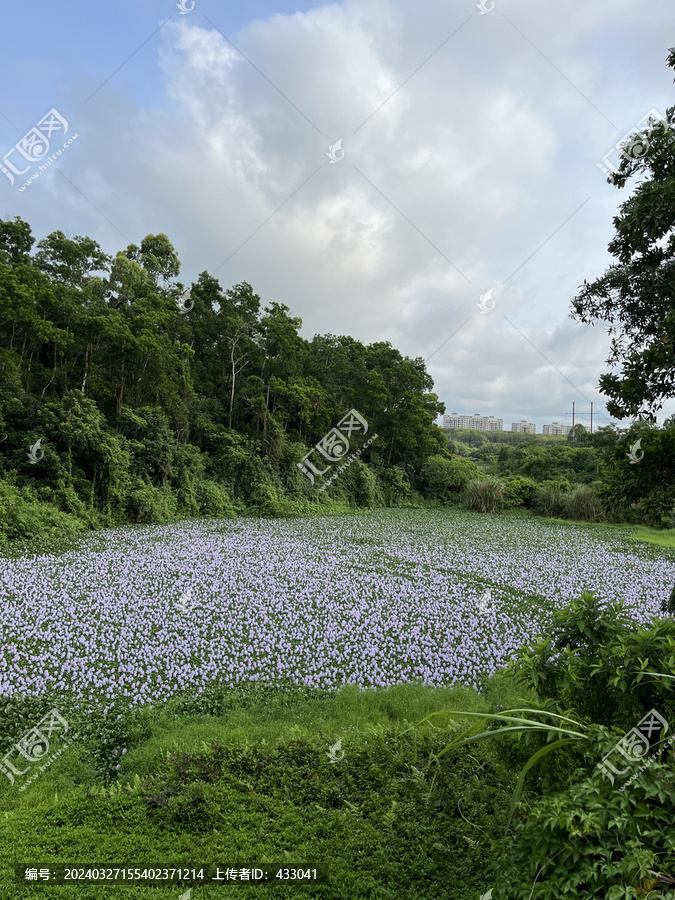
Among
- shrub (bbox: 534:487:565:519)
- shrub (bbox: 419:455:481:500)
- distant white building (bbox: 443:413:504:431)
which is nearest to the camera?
shrub (bbox: 534:487:565:519)

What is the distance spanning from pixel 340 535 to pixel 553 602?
7.57m

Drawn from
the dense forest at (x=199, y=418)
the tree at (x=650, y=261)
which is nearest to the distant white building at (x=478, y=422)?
the dense forest at (x=199, y=418)

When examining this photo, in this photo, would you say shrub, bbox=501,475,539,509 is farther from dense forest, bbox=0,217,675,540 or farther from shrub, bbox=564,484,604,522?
shrub, bbox=564,484,604,522

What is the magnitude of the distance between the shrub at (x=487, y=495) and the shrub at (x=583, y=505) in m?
3.27

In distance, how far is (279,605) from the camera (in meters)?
8.16

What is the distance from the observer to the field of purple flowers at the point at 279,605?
18.6 feet

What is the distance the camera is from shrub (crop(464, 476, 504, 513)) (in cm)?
2448

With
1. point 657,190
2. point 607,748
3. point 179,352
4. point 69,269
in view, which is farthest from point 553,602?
point 69,269

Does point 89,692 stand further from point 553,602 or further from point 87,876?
point 553,602

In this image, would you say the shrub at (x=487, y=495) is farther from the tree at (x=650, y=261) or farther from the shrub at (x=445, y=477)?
the tree at (x=650, y=261)

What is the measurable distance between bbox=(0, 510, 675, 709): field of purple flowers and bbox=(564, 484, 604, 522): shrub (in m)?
6.45

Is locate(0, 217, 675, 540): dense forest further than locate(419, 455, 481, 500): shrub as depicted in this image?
No

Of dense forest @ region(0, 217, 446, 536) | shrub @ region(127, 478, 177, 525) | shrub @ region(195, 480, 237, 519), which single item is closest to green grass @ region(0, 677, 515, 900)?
dense forest @ region(0, 217, 446, 536)

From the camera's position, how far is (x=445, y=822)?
2.87 m
